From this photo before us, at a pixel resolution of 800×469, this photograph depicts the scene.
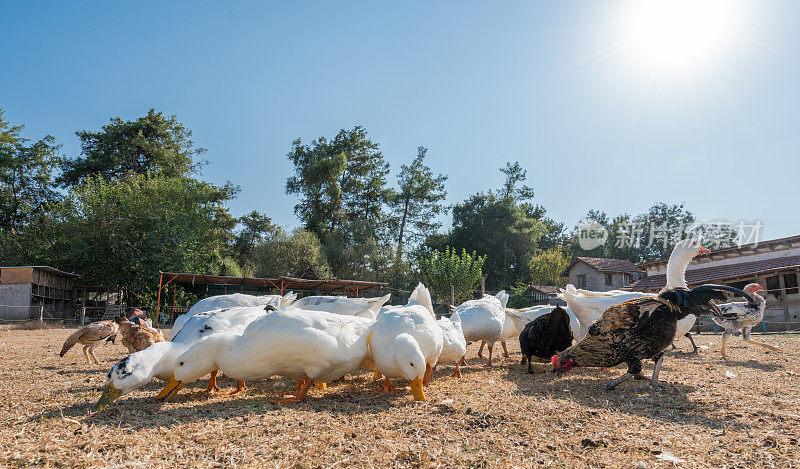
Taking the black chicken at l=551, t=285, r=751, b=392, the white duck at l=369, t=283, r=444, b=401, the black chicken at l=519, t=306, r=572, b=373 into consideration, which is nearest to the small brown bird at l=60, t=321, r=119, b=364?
the white duck at l=369, t=283, r=444, b=401

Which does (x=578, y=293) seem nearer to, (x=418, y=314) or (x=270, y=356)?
(x=418, y=314)

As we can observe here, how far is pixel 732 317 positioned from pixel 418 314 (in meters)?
6.91

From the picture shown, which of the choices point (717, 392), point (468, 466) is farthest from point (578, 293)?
point (468, 466)

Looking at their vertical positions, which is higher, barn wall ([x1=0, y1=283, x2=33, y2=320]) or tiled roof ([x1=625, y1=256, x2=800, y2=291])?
tiled roof ([x1=625, y1=256, x2=800, y2=291])

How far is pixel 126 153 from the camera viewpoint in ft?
105

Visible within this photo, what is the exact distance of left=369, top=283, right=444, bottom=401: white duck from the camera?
4.03 metres

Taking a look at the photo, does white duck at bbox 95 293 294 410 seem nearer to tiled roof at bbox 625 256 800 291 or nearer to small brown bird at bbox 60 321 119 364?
small brown bird at bbox 60 321 119 364

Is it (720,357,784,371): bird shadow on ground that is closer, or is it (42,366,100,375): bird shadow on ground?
(42,366,100,375): bird shadow on ground

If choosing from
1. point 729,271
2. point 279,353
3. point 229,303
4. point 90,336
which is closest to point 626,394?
point 279,353

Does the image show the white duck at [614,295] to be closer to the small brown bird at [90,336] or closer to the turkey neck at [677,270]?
the turkey neck at [677,270]

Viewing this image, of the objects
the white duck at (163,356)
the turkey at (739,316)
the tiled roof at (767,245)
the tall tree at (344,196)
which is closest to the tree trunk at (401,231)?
the tall tree at (344,196)

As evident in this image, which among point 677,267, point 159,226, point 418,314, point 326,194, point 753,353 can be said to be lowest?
point 753,353

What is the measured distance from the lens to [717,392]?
14.9ft

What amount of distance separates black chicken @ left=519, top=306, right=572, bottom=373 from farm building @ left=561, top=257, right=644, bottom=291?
31782 millimetres
